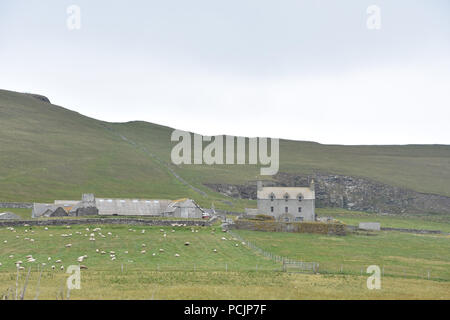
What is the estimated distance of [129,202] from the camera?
270 ft

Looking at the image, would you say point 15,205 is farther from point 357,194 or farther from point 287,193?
point 357,194

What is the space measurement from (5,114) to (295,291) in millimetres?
188697

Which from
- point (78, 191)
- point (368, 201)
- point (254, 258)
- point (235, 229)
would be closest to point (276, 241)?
point (235, 229)

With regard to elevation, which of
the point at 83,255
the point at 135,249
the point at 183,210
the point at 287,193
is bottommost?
the point at 135,249

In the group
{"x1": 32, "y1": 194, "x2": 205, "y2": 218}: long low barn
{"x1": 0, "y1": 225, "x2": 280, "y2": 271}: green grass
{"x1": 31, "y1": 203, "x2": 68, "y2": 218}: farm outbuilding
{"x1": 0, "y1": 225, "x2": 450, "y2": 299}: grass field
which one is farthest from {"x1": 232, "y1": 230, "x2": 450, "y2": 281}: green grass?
{"x1": 31, "y1": 203, "x2": 68, "y2": 218}: farm outbuilding

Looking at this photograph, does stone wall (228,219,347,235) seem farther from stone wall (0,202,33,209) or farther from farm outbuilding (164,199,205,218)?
stone wall (0,202,33,209)

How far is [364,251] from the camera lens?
5475 cm

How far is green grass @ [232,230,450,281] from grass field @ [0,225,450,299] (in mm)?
118

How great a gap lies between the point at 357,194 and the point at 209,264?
117m

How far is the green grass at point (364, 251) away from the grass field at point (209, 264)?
118mm

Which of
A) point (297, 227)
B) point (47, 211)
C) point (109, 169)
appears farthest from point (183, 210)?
point (109, 169)

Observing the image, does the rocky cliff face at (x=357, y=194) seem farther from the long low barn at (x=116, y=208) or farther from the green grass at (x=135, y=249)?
the green grass at (x=135, y=249)

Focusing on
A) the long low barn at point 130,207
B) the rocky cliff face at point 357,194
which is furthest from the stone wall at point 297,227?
the rocky cliff face at point 357,194

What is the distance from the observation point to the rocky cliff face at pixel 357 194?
13900 centimetres
